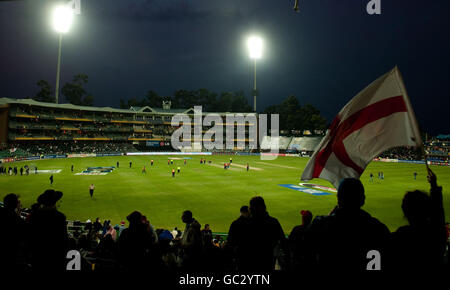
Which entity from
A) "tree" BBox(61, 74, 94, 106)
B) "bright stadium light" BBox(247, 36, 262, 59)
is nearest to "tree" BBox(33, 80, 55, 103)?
"tree" BBox(61, 74, 94, 106)

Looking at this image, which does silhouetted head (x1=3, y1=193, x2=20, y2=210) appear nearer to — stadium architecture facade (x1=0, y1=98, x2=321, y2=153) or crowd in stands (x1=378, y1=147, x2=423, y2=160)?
crowd in stands (x1=378, y1=147, x2=423, y2=160)

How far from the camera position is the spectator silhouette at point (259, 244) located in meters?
3.97

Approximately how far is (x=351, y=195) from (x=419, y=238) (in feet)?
2.49

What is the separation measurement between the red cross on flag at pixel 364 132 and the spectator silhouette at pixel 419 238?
8.98 feet

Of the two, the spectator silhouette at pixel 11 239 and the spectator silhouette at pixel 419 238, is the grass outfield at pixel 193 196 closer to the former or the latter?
the spectator silhouette at pixel 11 239

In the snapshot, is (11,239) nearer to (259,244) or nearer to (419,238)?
(259,244)

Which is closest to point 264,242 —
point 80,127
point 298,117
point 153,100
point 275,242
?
point 275,242

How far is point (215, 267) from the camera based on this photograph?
4438 mm

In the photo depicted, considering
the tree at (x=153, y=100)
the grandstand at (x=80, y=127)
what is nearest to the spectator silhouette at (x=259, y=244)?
the grandstand at (x=80, y=127)

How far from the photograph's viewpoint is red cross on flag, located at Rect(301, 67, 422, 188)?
18.2 feet

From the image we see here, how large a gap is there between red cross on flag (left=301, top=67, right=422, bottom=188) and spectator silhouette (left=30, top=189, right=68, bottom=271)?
4731 millimetres
